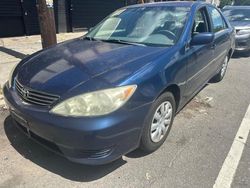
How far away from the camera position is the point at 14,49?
7.92m

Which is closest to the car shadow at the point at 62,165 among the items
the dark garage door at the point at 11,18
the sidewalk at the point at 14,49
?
the sidewalk at the point at 14,49

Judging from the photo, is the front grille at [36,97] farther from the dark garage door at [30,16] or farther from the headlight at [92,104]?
the dark garage door at [30,16]

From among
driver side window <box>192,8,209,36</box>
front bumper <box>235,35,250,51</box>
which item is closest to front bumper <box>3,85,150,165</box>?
driver side window <box>192,8,209,36</box>

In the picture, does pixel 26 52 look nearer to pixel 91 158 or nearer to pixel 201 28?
pixel 201 28

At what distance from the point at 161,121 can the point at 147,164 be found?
20.0 inches

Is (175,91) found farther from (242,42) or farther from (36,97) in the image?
(242,42)

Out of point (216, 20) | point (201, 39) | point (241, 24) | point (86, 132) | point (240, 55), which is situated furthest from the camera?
point (240, 55)

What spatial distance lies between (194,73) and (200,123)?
75 centimetres

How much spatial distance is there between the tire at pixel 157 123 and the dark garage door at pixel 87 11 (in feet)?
31.1

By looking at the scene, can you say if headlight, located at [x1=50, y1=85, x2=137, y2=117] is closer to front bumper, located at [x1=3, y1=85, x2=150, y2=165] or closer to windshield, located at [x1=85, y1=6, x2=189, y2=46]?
front bumper, located at [x1=3, y1=85, x2=150, y2=165]

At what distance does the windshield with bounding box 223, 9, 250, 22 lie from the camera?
9094 mm

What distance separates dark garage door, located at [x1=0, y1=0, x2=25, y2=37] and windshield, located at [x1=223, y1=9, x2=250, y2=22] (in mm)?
7300

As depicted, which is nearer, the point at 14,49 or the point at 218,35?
the point at 218,35

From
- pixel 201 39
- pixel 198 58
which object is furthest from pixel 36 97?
pixel 198 58
